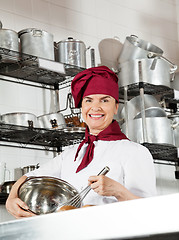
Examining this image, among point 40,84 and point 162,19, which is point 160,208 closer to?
point 40,84

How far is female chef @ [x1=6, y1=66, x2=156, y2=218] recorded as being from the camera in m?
1.55

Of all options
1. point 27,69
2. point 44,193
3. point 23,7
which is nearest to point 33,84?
point 27,69

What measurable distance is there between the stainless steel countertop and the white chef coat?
0.98 m

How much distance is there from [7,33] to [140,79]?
3.33 ft

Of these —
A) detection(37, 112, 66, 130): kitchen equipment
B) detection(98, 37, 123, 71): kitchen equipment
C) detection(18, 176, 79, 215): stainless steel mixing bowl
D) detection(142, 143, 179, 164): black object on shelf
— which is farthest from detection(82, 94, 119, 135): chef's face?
detection(98, 37, 123, 71): kitchen equipment

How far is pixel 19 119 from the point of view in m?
2.61

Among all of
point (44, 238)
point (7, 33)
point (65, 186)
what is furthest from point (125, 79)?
point (44, 238)

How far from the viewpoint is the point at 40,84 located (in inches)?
124

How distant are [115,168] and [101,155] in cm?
10

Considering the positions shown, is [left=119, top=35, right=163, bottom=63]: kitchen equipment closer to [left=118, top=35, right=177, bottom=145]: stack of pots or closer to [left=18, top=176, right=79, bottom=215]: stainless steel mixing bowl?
[left=118, top=35, right=177, bottom=145]: stack of pots

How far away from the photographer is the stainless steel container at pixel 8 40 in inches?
106

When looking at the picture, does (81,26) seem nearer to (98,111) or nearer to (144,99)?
(144,99)

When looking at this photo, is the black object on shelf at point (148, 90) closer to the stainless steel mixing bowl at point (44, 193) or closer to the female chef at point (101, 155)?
the female chef at point (101, 155)

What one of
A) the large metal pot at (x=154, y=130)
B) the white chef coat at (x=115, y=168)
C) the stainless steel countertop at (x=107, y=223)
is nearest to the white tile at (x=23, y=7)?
the large metal pot at (x=154, y=130)
